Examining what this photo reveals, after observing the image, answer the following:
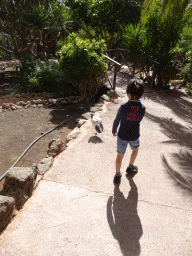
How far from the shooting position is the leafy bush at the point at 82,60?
633 centimetres

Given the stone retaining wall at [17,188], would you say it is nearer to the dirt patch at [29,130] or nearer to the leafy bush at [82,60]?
the dirt patch at [29,130]

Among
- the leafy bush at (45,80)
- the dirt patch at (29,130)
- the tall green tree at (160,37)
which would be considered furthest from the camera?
the leafy bush at (45,80)

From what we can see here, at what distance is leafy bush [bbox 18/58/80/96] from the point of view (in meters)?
8.77

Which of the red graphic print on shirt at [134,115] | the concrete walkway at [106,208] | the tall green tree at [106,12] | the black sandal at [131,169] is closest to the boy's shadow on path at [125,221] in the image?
the concrete walkway at [106,208]

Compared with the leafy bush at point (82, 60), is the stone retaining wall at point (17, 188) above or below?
below

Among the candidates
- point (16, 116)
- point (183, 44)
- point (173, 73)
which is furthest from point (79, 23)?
point (16, 116)

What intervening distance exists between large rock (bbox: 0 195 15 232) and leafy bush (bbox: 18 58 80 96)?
6815 mm

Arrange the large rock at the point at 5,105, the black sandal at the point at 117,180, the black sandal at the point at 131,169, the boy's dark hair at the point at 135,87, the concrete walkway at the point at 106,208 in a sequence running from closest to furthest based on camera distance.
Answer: the concrete walkway at the point at 106,208 < the boy's dark hair at the point at 135,87 < the black sandal at the point at 117,180 < the black sandal at the point at 131,169 < the large rock at the point at 5,105

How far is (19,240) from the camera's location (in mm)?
2102

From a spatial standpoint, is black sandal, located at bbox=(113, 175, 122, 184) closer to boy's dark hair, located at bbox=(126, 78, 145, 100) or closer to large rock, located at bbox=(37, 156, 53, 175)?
large rock, located at bbox=(37, 156, 53, 175)

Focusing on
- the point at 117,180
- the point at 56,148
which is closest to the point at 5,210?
the point at 117,180

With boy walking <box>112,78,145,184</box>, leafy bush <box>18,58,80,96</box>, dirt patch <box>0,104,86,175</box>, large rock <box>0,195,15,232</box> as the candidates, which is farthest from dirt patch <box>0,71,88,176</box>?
boy walking <box>112,78,145,184</box>

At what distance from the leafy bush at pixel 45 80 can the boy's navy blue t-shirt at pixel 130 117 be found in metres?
6.52

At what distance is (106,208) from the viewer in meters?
2.55
